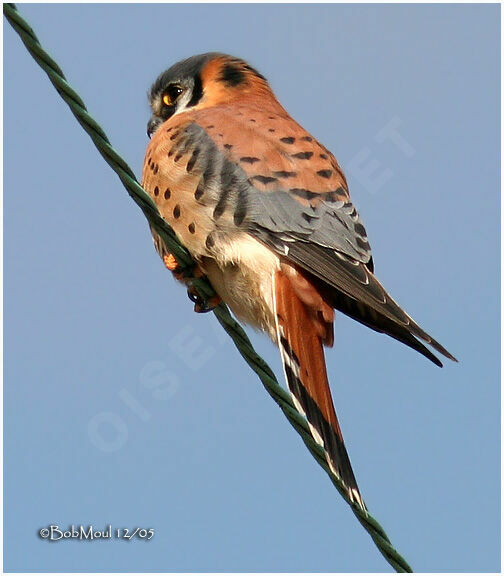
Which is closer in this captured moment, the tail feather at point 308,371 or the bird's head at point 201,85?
the tail feather at point 308,371

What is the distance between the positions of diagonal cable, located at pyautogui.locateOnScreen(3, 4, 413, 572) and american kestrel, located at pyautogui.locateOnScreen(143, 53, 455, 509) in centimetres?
26

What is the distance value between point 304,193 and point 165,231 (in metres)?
0.80

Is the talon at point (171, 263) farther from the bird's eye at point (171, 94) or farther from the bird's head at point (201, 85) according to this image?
the bird's eye at point (171, 94)

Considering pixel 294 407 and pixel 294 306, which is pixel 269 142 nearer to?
pixel 294 306

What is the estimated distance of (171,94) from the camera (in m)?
4.86

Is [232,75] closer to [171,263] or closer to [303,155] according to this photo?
[303,155]

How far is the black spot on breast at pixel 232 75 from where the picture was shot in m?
4.75

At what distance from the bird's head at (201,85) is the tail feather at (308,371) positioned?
1.44 meters

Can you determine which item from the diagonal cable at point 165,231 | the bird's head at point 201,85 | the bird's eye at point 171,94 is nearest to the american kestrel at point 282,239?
the diagonal cable at point 165,231

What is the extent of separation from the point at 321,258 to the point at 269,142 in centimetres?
62

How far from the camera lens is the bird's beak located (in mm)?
4730

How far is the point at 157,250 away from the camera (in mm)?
3979

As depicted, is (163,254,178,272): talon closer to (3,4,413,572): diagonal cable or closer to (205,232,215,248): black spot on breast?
(205,232,215,248): black spot on breast

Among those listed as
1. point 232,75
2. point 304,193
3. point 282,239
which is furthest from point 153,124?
point 282,239
